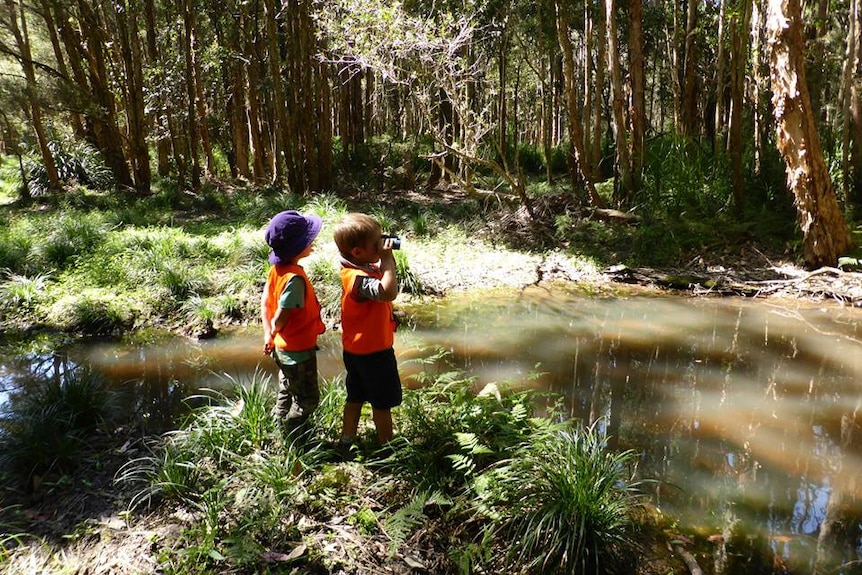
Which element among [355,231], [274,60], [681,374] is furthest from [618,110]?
[355,231]

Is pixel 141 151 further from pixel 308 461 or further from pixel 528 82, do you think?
pixel 528 82

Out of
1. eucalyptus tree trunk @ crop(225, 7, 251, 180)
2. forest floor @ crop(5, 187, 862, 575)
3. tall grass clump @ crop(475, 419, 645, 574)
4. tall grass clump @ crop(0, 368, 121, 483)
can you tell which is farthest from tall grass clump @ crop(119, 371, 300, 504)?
eucalyptus tree trunk @ crop(225, 7, 251, 180)

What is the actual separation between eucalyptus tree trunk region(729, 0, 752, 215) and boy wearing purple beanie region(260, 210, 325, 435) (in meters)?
9.13

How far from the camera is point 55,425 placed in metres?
3.79

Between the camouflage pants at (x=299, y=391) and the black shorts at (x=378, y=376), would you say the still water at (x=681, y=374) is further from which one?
the camouflage pants at (x=299, y=391)

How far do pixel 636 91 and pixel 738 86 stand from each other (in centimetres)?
195

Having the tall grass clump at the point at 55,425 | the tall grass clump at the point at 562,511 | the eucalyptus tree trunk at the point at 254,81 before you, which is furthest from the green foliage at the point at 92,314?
the eucalyptus tree trunk at the point at 254,81

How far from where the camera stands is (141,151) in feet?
50.4

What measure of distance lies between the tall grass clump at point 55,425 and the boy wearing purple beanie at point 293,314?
143 centimetres

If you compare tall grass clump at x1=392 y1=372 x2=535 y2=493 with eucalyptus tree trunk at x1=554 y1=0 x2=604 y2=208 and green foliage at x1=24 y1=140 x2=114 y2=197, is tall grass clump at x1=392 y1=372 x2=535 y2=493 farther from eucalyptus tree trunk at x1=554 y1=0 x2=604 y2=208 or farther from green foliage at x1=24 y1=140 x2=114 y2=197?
green foliage at x1=24 y1=140 x2=114 y2=197

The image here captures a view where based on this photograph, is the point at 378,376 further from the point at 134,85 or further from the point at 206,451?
the point at 134,85

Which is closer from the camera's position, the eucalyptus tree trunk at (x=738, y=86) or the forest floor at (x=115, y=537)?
the forest floor at (x=115, y=537)

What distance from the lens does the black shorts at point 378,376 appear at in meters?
3.41

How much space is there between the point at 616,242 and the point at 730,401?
647cm
